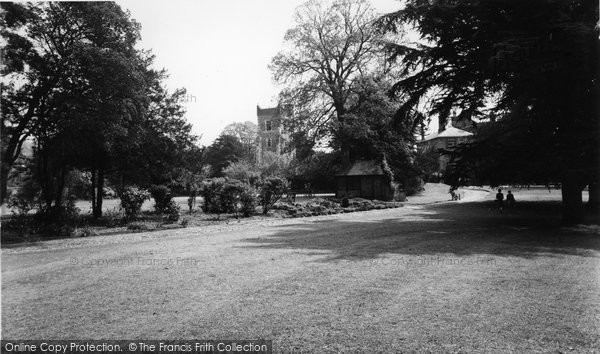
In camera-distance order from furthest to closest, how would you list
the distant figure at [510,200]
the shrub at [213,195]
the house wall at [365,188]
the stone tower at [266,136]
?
the stone tower at [266,136]
the house wall at [365,188]
the distant figure at [510,200]
the shrub at [213,195]

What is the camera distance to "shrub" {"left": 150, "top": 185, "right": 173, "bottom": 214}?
21719 mm

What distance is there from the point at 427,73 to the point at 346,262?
37.7ft

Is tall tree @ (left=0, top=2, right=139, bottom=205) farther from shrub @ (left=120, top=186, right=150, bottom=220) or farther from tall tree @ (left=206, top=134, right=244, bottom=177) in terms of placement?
tall tree @ (left=206, top=134, right=244, bottom=177)

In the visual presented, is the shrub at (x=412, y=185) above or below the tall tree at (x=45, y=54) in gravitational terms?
below

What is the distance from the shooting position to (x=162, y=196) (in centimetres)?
2197

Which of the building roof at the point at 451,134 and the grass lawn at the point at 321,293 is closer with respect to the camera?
the grass lawn at the point at 321,293

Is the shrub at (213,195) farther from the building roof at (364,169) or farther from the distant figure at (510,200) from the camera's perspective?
the distant figure at (510,200)

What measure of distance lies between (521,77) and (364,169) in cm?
2523

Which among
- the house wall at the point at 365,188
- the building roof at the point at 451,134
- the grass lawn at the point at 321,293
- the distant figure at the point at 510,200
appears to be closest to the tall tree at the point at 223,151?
the house wall at the point at 365,188

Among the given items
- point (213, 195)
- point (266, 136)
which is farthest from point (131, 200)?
point (266, 136)

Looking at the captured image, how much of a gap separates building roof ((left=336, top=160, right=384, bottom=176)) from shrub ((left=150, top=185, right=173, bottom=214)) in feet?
68.5

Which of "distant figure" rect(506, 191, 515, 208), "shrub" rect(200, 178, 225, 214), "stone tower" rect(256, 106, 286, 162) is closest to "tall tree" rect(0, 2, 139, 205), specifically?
"shrub" rect(200, 178, 225, 214)

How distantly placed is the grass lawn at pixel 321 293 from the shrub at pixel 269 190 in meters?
10.4

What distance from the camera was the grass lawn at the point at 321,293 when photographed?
470 cm
